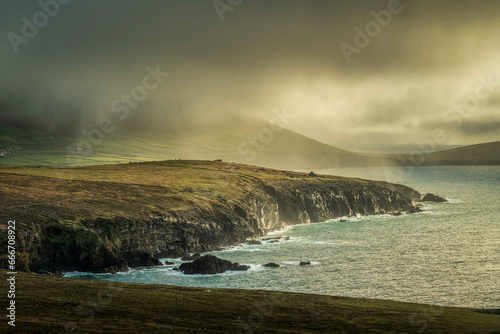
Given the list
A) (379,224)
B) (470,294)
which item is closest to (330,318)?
(470,294)

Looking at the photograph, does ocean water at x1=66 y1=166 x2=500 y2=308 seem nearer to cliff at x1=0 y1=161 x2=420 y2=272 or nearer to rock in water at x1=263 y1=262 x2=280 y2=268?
rock in water at x1=263 y1=262 x2=280 y2=268

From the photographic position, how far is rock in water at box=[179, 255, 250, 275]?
99.4 m

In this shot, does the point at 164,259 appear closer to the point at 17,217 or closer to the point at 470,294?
the point at 17,217

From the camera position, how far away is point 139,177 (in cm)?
18675

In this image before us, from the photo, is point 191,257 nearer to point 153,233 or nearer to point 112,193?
point 153,233

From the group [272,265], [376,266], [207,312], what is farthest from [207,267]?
[207,312]

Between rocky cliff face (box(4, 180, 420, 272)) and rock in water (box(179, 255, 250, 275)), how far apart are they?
1257 centimetres

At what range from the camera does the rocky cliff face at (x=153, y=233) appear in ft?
317

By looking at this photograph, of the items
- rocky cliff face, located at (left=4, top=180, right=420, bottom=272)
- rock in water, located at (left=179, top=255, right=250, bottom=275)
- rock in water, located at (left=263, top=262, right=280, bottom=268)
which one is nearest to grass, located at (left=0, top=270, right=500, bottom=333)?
rocky cliff face, located at (left=4, top=180, right=420, bottom=272)

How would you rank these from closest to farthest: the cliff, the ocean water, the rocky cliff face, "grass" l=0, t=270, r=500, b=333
A: "grass" l=0, t=270, r=500, b=333, the ocean water, the rocky cliff face, the cliff

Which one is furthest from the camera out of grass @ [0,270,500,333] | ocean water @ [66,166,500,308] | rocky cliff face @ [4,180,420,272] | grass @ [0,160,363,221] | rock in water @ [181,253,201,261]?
rock in water @ [181,253,201,261]

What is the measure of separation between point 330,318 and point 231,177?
141331 millimetres

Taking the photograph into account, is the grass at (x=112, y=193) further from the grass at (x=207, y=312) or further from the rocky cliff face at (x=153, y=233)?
the grass at (x=207, y=312)

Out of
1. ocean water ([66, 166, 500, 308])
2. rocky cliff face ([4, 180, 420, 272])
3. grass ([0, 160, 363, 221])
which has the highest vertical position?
grass ([0, 160, 363, 221])
